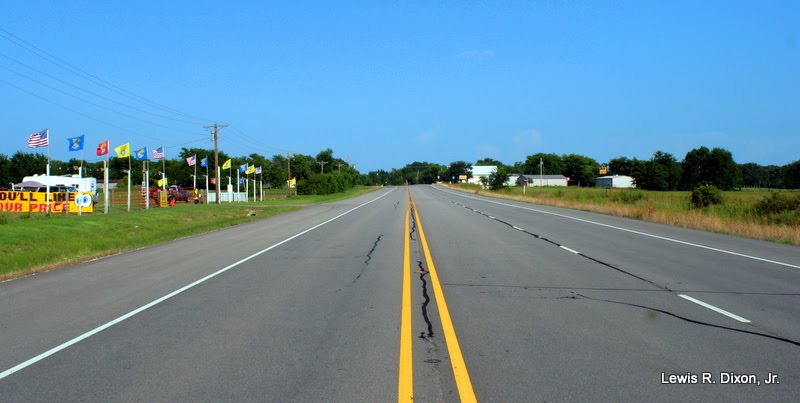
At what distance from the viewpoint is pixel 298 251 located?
54.7ft

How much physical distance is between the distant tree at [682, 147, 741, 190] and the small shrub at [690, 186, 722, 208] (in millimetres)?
91901

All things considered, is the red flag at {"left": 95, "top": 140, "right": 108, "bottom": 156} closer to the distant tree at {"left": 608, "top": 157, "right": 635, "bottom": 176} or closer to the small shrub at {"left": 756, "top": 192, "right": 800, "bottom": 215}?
the small shrub at {"left": 756, "top": 192, "right": 800, "bottom": 215}

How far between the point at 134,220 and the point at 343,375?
1058 inches

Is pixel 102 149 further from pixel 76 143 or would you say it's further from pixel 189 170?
pixel 189 170

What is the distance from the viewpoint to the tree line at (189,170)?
3846 inches

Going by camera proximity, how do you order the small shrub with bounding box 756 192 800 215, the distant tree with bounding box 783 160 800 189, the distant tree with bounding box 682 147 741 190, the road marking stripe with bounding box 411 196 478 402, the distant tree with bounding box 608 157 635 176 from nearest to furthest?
the road marking stripe with bounding box 411 196 478 402 → the small shrub with bounding box 756 192 800 215 → the distant tree with bounding box 783 160 800 189 → the distant tree with bounding box 682 147 741 190 → the distant tree with bounding box 608 157 635 176

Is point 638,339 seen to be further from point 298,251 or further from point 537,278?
point 298,251

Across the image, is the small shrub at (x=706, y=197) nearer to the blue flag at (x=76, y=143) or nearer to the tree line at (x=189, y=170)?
the blue flag at (x=76, y=143)

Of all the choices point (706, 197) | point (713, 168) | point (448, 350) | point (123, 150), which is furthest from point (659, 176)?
point (448, 350)

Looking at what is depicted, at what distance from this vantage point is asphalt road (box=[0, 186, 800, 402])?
211 inches

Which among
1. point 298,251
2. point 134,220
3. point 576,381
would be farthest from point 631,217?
point 576,381

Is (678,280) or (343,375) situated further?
(678,280)

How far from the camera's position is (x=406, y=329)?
24.5 feet

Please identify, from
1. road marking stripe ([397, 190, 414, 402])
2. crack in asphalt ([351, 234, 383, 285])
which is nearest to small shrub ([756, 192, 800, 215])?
crack in asphalt ([351, 234, 383, 285])
